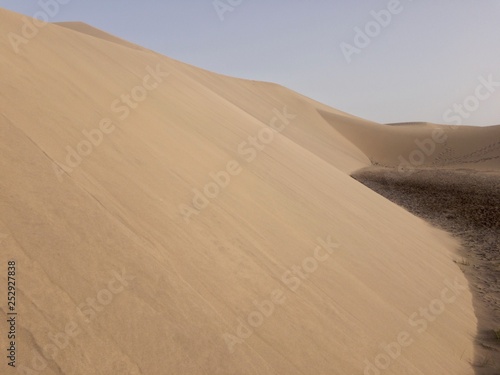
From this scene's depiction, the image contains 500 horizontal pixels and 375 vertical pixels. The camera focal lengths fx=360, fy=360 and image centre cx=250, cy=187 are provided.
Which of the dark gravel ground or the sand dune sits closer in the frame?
the sand dune

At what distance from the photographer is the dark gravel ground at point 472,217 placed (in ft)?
12.7

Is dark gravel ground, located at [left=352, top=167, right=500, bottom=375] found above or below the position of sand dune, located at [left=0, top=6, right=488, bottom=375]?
above

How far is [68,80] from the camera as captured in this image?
4215 mm

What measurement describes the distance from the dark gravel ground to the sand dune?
236 mm

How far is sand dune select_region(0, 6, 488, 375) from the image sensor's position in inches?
71.3

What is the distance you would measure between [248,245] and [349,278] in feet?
3.83

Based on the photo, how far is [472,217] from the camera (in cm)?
1024

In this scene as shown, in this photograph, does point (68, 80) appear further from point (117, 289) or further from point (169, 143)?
point (117, 289)

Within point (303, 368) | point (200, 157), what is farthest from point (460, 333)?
point (200, 157)

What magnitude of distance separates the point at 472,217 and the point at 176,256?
34.1 ft

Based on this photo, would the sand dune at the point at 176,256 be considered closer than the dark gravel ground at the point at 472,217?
Yes

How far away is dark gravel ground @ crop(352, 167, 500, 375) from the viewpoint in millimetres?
3875

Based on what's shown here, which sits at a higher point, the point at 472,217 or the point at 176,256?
the point at 472,217

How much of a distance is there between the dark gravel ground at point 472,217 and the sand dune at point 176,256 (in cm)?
24
